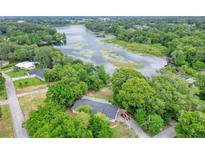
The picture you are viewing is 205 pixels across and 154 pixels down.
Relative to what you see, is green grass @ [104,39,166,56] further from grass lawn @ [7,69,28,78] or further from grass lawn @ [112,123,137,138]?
grass lawn @ [112,123,137,138]

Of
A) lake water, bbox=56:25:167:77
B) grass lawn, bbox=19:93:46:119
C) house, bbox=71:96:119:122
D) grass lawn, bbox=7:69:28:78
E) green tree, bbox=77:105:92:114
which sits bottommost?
lake water, bbox=56:25:167:77

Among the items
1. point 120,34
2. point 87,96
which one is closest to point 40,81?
point 87,96

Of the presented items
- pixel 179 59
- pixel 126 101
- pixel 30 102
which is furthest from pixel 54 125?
pixel 179 59

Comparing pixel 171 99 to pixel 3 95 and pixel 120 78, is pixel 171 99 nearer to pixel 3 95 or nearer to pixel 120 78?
pixel 120 78

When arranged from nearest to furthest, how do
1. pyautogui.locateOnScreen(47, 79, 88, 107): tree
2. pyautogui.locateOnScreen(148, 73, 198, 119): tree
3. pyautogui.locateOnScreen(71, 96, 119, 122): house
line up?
pyautogui.locateOnScreen(148, 73, 198, 119): tree
pyautogui.locateOnScreen(71, 96, 119, 122): house
pyautogui.locateOnScreen(47, 79, 88, 107): tree

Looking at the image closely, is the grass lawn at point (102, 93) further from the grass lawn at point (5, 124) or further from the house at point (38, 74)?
the grass lawn at point (5, 124)

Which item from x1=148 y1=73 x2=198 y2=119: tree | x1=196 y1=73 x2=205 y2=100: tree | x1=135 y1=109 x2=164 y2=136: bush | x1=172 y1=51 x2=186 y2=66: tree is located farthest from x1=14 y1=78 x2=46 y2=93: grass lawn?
x1=172 y1=51 x2=186 y2=66: tree

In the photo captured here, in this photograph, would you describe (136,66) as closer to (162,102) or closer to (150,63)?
(150,63)
